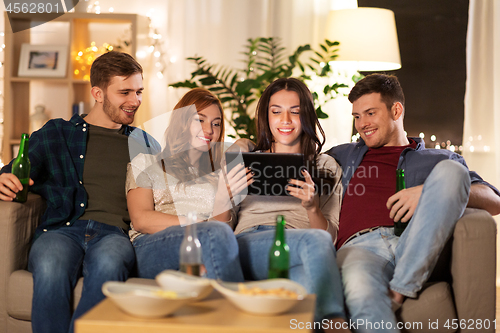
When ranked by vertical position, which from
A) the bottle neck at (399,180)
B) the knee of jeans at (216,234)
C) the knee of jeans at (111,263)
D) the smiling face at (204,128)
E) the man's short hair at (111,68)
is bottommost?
the knee of jeans at (111,263)

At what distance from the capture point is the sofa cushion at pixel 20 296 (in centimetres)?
161

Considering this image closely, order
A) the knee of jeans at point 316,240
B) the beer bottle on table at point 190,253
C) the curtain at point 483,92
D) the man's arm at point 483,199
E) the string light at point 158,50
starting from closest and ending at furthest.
→ the beer bottle on table at point 190,253 → the knee of jeans at point 316,240 → the man's arm at point 483,199 → the curtain at point 483,92 → the string light at point 158,50

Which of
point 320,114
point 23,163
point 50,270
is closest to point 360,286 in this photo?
point 50,270

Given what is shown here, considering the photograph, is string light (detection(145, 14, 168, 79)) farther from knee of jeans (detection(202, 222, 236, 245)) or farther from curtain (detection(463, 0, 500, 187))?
knee of jeans (detection(202, 222, 236, 245))

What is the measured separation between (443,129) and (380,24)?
1029mm

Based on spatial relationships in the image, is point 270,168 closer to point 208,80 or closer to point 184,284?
point 184,284

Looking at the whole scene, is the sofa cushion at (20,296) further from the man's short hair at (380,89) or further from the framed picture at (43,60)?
the framed picture at (43,60)

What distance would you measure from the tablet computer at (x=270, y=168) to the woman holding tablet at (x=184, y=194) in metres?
0.05

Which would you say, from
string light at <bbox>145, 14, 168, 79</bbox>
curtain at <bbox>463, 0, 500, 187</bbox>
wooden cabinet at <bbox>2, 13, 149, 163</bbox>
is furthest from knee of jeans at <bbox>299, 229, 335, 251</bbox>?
string light at <bbox>145, 14, 168, 79</bbox>

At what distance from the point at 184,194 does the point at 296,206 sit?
0.46 metres

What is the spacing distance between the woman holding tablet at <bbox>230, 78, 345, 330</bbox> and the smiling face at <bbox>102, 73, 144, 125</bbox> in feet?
1.87

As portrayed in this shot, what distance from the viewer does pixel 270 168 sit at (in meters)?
1.68

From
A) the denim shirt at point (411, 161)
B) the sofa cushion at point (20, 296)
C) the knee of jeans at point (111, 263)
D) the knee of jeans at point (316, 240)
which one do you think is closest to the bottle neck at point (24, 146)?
the sofa cushion at point (20, 296)

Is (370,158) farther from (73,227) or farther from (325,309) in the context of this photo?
(73,227)
